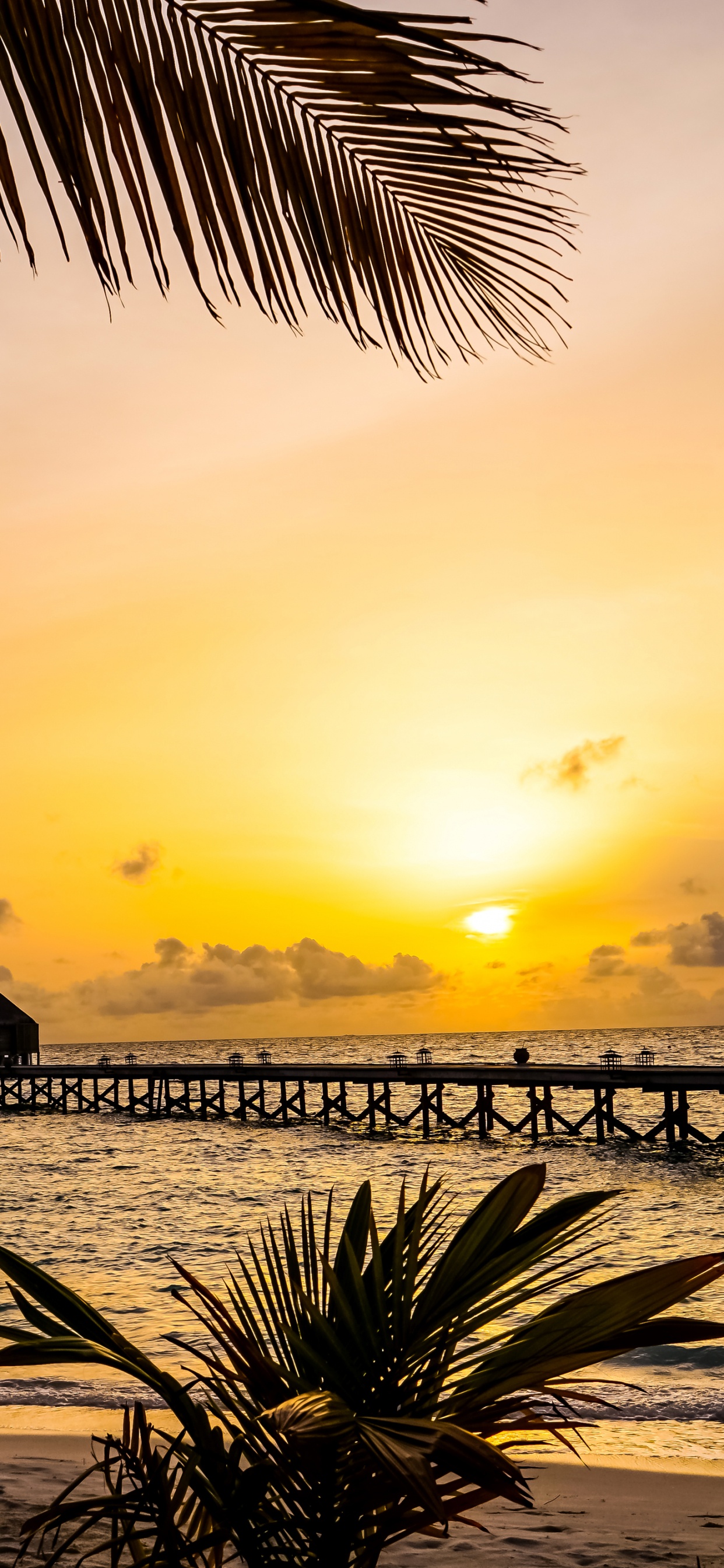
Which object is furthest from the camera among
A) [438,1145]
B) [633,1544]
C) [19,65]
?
[438,1145]

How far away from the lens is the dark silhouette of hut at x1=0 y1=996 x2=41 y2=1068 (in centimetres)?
6034

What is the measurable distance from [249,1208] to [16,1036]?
3669cm

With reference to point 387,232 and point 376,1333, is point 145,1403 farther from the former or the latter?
point 387,232

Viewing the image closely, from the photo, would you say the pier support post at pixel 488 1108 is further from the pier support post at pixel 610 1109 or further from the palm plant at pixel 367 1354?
the palm plant at pixel 367 1354

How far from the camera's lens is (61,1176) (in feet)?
118

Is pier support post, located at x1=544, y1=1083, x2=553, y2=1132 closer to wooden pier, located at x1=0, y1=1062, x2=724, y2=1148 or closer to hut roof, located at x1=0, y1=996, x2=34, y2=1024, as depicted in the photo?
wooden pier, located at x1=0, y1=1062, x2=724, y2=1148

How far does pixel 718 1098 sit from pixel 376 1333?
87.5 m

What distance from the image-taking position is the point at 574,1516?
7.39 m

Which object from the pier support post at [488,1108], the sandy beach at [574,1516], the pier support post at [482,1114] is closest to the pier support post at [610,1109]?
the pier support post at [488,1108]

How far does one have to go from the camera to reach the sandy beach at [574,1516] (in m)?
6.41

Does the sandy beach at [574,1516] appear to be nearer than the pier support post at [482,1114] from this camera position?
Yes

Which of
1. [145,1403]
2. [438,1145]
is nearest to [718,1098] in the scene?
[438,1145]

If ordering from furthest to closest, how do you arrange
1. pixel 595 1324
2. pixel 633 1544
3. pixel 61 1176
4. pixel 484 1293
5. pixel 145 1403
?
pixel 61 1176 < pixel 145 1403 < pixel 633 1544 < pixel 484 1293 < pixel 595 1324

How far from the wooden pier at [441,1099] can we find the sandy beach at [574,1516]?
90.8 feet
